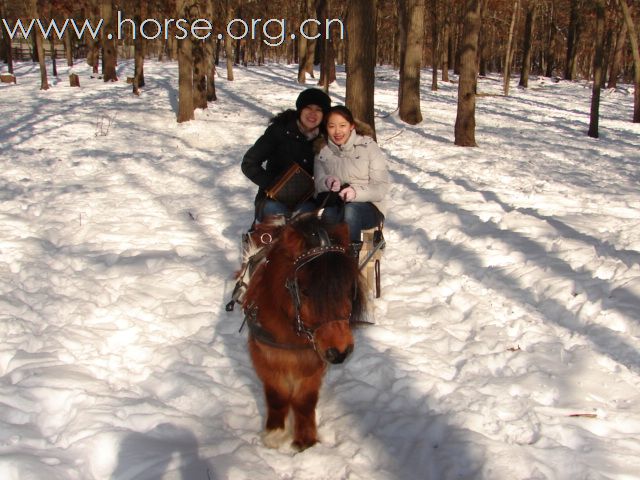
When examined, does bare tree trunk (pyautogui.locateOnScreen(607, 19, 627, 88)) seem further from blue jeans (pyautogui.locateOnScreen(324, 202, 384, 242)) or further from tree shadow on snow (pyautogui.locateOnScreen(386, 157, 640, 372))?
blue jeans (pyautogui.locateOnScreen(324, 202, 384, 242))

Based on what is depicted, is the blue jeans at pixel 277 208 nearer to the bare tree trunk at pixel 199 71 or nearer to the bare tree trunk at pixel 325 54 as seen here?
the bare tree trunk at pixel 325 54

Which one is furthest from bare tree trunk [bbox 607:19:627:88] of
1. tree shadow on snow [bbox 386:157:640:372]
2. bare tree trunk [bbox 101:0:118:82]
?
tree shadow on snow [bbox 386:157:640:372]

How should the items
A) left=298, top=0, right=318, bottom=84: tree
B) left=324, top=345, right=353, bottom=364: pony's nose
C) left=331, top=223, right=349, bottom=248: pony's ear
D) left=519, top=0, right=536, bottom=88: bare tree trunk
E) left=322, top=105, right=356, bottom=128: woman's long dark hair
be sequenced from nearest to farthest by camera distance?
1. left=324, top=345, right=353, bottom=364: pony's nose
2. left=331, top=223, right=349, bottom=248: pony's ear
3. left=322, top=105, right=356, bottom=128: woman's long dark hair
4. left=298, top=0, right=318, bottom=84: tree
5. left=519, top=0, right=536, bottom=88: bare tree trunk

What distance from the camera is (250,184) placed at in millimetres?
10141

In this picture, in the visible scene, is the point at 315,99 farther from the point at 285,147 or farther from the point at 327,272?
the point at 327,272

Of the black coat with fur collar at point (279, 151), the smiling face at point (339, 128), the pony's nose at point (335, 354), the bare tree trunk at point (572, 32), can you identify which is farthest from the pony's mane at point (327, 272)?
the bare tree trunk at point (572, 32)

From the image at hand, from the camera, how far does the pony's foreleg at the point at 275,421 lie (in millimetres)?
3328

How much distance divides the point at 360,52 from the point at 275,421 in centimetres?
851

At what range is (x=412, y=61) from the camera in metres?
15.8

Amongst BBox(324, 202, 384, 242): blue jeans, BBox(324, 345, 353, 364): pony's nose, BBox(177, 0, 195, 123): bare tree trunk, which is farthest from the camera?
BBox(177, 0, 195, 123): bare tree trunk

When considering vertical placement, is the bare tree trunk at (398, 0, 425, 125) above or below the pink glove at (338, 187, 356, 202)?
above

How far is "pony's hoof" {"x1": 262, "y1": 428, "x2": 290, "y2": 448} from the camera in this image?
338 cm

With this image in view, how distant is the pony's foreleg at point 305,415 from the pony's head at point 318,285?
52cm

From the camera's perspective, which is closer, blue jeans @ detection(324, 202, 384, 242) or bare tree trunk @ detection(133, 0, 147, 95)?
blue jeans @ detection(324, 202, 384, 242)
